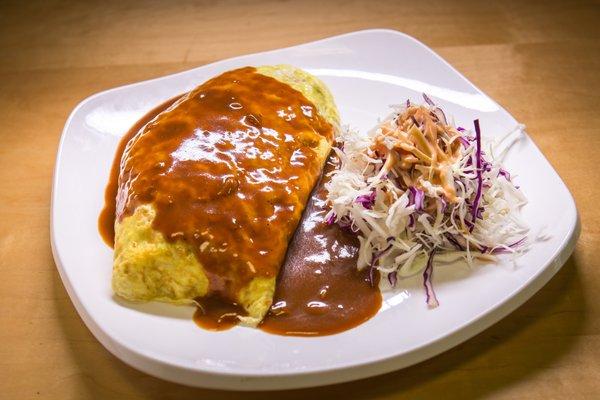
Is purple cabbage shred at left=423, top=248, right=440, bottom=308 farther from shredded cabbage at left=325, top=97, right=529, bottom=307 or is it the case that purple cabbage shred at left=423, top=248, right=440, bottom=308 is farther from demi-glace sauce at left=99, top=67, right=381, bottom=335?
demi-glace sauce at left=99, top=67, right=381, bottom=335

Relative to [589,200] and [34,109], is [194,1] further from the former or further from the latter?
[589,200]

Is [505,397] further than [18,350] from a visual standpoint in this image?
No

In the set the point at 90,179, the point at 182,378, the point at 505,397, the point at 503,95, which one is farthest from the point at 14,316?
the point at 503,95

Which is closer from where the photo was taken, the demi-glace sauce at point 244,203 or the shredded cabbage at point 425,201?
the demi-glace sauce at point 244,203

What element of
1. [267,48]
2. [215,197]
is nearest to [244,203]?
[215,197]

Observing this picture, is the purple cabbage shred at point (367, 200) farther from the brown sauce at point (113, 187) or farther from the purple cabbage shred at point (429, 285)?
the brown sauce at point (113, 187)

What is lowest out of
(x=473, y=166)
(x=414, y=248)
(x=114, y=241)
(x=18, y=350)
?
(x=18, y=350)

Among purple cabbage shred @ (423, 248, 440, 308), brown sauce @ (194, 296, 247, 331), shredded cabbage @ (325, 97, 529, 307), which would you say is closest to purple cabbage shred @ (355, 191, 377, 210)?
shredded cabbage @ (325, 97, 529, 307)

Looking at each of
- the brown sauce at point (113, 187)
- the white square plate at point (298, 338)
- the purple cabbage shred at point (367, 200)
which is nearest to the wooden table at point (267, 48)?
the white square plate at point (298, 338)
